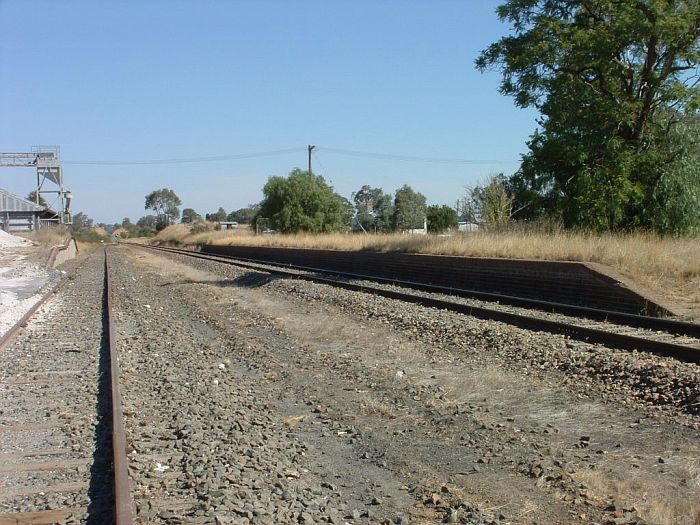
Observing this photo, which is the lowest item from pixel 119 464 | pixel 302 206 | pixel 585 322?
pixel 119 464

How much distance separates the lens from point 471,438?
618cm

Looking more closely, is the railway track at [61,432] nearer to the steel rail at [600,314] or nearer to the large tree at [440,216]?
the steel rail at [600,314]

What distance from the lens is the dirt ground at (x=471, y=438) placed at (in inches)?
187

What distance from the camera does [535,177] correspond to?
23.8m

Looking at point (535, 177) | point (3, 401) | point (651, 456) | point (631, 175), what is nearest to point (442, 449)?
point (651, 456)

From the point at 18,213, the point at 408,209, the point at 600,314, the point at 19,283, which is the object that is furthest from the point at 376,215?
the point at 600,314

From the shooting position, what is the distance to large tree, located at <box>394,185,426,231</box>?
79.9m

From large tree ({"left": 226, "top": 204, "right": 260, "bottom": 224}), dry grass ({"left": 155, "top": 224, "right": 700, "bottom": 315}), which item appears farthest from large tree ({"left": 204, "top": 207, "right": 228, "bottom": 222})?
dry grass ({"left": 155, "top": 224, "right": 700, "bottom": 315})

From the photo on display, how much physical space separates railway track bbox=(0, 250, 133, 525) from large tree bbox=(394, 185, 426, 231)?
216 feet

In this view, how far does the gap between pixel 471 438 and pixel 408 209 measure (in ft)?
257

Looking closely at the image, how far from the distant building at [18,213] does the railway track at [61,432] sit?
6941 centimetres

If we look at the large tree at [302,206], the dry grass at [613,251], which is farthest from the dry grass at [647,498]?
the large tree at [302,206]

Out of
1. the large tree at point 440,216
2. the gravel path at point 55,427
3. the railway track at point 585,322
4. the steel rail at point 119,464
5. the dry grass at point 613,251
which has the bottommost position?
the gravel path at point 55,427

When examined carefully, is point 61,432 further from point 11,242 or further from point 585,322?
point 11,242
